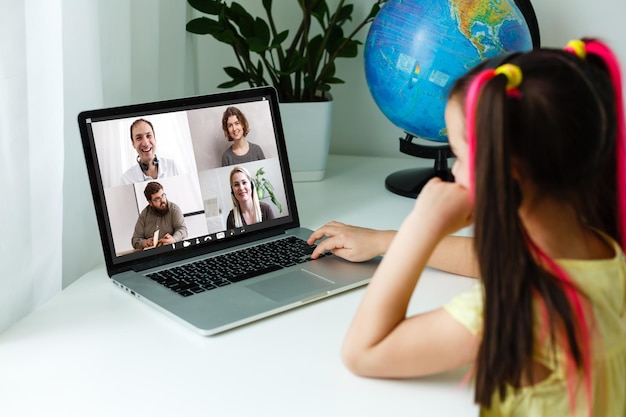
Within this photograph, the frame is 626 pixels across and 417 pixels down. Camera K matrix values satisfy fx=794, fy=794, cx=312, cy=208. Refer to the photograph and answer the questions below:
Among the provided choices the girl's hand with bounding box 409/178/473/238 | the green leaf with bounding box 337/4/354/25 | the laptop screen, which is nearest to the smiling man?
the laptop screen

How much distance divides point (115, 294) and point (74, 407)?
28 cm

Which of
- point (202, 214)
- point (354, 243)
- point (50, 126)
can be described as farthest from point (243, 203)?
point (50, 126)

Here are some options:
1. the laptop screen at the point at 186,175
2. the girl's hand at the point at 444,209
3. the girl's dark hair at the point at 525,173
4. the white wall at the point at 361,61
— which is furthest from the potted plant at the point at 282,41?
the girl's dark hair at the point at 525,173

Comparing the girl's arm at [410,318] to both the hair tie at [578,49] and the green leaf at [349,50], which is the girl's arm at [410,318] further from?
the green leaf at [349,50]

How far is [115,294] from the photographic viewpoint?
39.1 inches

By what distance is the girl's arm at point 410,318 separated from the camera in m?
0.75

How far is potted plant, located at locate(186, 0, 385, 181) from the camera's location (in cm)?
140

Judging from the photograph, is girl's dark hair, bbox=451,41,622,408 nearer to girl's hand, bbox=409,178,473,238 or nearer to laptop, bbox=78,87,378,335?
girl's hand, bbox=409,178,473,238

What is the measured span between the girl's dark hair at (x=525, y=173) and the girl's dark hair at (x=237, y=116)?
0.56 metres

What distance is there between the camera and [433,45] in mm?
1246

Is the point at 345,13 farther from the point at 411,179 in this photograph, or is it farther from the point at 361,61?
the point at 411,179

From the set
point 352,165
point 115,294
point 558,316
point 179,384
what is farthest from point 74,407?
point 352,165

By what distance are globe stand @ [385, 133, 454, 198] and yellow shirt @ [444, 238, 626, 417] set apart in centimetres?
65

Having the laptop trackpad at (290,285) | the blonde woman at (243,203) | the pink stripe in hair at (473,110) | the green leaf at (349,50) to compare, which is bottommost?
the laptop trackpad at (290,285)
